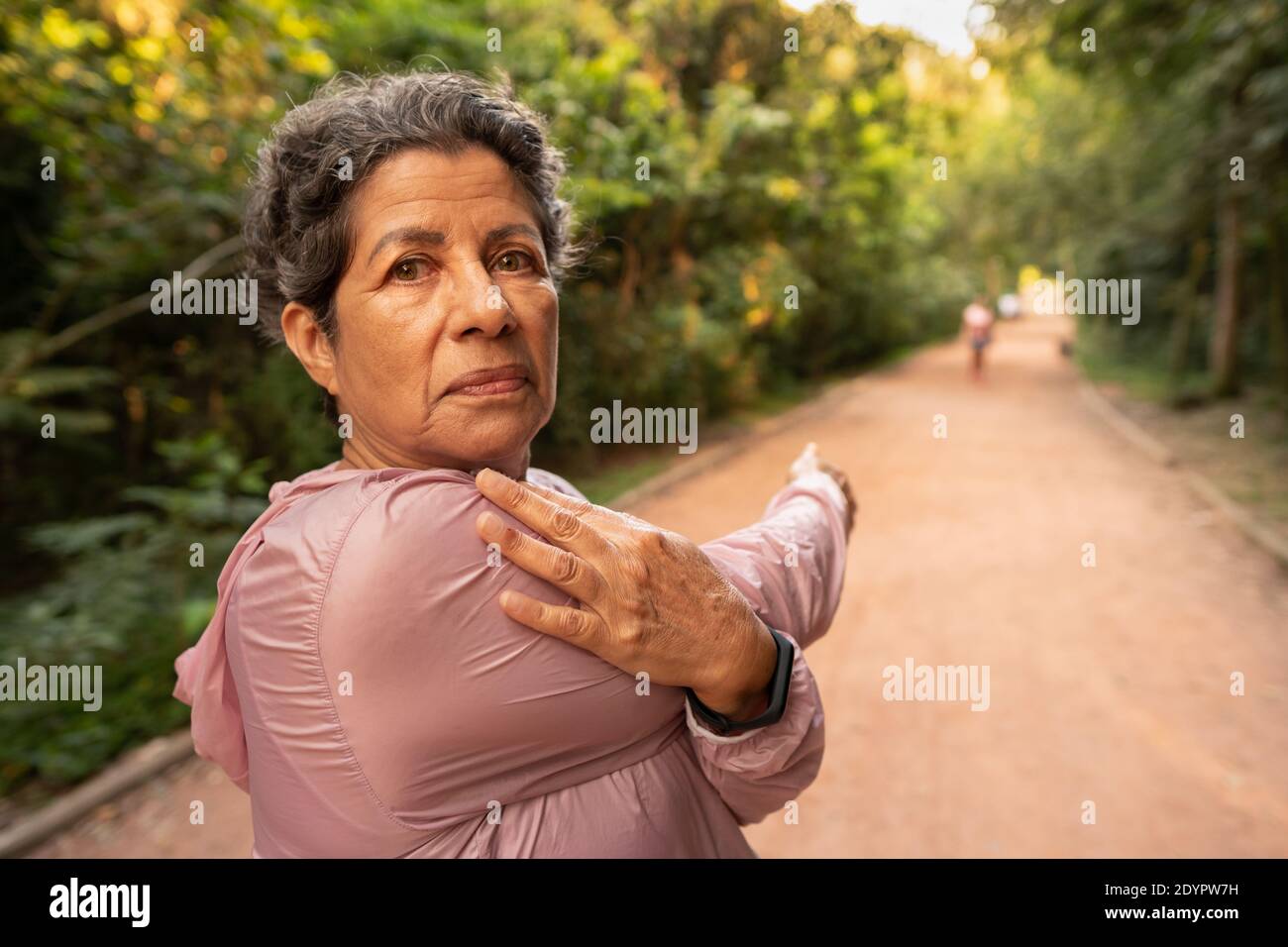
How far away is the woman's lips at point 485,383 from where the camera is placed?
3.45 feet

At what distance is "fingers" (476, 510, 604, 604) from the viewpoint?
35.6 inches

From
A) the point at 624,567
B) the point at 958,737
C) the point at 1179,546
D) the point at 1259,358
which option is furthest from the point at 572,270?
the point at 1259,358

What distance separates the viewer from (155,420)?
7.08 meters

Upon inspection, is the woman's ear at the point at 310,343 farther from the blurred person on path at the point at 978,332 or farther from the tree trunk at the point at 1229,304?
the blurred person on path at the point at 978,332

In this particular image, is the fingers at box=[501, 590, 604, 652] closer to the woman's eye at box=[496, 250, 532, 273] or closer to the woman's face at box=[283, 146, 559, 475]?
the woman's face at box=[283, 146, 559, 475]

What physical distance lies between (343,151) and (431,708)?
69cm

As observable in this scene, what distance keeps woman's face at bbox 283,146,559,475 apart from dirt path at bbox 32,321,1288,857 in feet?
9.54

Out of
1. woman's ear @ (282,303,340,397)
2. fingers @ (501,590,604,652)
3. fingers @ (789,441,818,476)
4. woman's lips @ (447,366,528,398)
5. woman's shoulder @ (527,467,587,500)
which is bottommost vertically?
fingers @ (501,590,604,652)

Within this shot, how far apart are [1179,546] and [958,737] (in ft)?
14.0

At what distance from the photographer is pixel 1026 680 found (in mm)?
4809

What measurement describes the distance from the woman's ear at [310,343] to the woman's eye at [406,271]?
185mm
